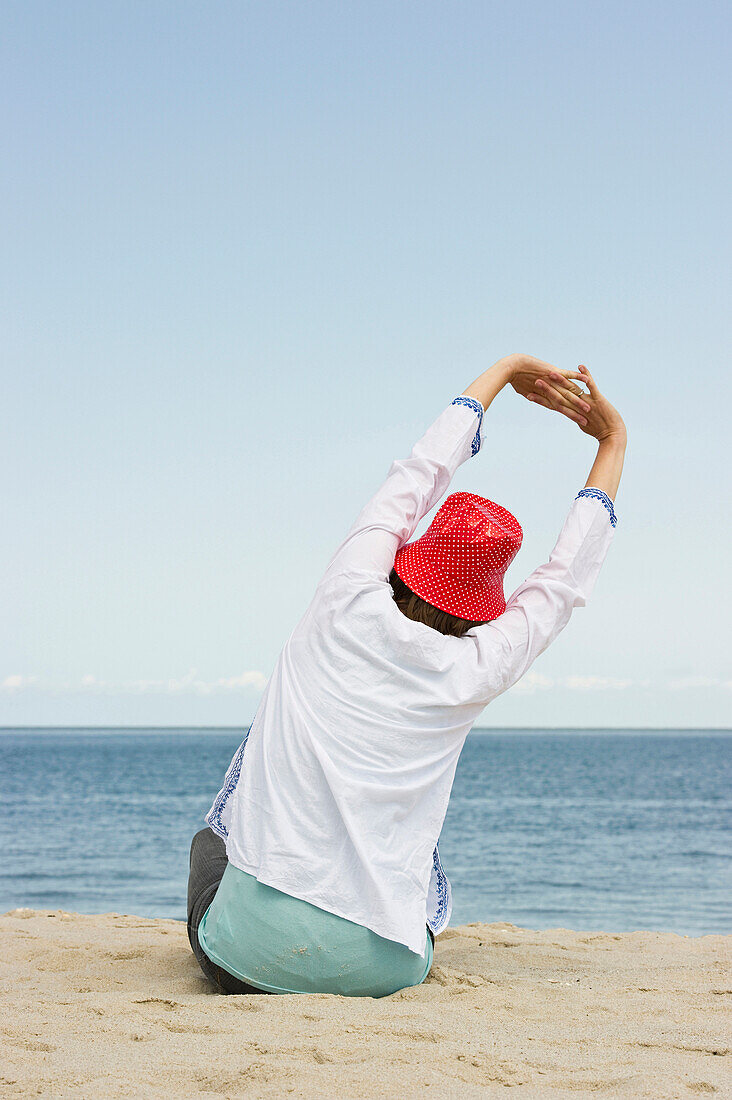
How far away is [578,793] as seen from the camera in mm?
36594

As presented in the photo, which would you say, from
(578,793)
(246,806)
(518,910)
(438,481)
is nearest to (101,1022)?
(246,806)

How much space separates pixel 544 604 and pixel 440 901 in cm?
103

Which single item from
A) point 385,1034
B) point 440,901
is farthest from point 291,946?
point 440,901

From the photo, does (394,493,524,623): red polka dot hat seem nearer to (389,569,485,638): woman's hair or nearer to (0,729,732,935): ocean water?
(389,569,485,638): woman's hair

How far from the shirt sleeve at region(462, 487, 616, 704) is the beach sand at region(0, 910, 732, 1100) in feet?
2.93

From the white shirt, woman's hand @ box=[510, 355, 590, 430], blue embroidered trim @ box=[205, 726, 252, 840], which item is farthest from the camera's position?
woman's hand @ box=[510, 355, 590, 430]

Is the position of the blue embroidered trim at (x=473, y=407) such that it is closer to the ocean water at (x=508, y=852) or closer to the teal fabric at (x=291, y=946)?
the teal fabric at (x=291, y=946)

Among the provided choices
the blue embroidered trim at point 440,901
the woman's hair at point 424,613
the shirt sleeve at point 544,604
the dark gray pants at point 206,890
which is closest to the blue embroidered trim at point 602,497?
the shirt sleeve at point 544,604

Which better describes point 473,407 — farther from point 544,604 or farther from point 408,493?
point 544,604

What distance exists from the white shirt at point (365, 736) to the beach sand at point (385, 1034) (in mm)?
324

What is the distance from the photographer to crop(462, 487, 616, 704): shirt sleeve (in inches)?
100

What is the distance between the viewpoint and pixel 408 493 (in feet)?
8.68

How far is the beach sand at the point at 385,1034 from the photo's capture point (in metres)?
1.97

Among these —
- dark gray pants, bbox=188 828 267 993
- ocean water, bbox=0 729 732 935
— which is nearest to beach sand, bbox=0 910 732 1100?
dark gray pants, bbox=188 828 267 993
